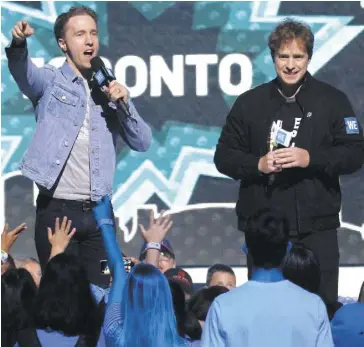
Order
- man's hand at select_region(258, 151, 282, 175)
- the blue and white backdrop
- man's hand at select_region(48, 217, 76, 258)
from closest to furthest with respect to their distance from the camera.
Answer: man's hand at select_region(258, 151, 282, 175), man's hand at select_region(48, 217, 76, 258), the blue and white backdrop

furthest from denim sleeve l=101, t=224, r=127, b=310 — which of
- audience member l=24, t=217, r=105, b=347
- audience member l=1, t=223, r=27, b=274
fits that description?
audience member l=1, t=223, r=27, b=274

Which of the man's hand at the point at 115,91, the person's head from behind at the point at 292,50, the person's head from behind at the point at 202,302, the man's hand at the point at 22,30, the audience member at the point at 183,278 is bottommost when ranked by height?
the audience member at the point at 183,278

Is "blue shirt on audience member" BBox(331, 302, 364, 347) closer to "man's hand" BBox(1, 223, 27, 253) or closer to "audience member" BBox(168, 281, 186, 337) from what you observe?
"audience member" BBox(168, 281, 186, 337)

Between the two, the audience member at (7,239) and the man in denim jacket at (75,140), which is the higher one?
the man in denim jacket at (75,140)

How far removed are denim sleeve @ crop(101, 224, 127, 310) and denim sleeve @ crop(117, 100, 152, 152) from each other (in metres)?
0.69

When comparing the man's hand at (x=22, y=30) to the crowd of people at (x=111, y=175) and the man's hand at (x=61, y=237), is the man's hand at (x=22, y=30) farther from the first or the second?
the man's hand at (x=61, y=237)

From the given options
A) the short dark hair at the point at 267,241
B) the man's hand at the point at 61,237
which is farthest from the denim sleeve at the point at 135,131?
the short dark hair at the point at 267,241

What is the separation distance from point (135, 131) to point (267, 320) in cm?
161

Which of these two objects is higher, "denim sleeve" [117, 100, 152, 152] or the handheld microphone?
the handheld microphone

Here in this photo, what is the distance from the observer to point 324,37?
8.47 meters

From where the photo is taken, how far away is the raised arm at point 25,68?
5.10 meters

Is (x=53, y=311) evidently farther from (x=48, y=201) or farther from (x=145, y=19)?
(x=145, y=19)

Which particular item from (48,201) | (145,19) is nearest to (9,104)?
(145,19)

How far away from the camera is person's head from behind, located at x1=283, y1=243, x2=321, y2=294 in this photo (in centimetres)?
486
